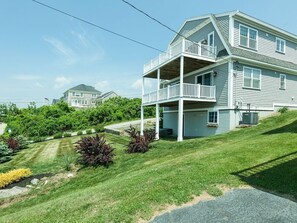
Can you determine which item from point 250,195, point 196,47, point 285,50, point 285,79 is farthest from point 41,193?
point 285,50

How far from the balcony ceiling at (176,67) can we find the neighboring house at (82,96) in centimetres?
5174

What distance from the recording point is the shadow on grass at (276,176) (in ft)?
16.7

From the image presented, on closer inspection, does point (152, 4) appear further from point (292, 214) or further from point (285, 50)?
point (285, 50)

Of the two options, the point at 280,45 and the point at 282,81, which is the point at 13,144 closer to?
the point at 282,81

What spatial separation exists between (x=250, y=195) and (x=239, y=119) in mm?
11403

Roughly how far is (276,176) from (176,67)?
1465cm

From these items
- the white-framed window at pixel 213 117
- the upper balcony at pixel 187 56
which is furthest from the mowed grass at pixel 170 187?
the upper balcony at pixel 187 56

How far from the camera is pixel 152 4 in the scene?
10.0m

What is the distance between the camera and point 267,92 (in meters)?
17.4

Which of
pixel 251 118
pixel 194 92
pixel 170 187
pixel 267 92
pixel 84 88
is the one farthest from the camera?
pixel 84 88

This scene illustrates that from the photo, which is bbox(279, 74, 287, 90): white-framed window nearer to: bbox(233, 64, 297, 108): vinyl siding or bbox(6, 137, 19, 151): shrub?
bbox(233, 64, 297, 108): vinyl siding

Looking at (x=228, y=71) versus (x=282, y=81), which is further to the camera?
(x=282, y=81)

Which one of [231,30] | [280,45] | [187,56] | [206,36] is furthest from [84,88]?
[231,30]

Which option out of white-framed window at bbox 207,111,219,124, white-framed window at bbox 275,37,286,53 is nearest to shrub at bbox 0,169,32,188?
white-framed window at bbox 207,111,219,124
